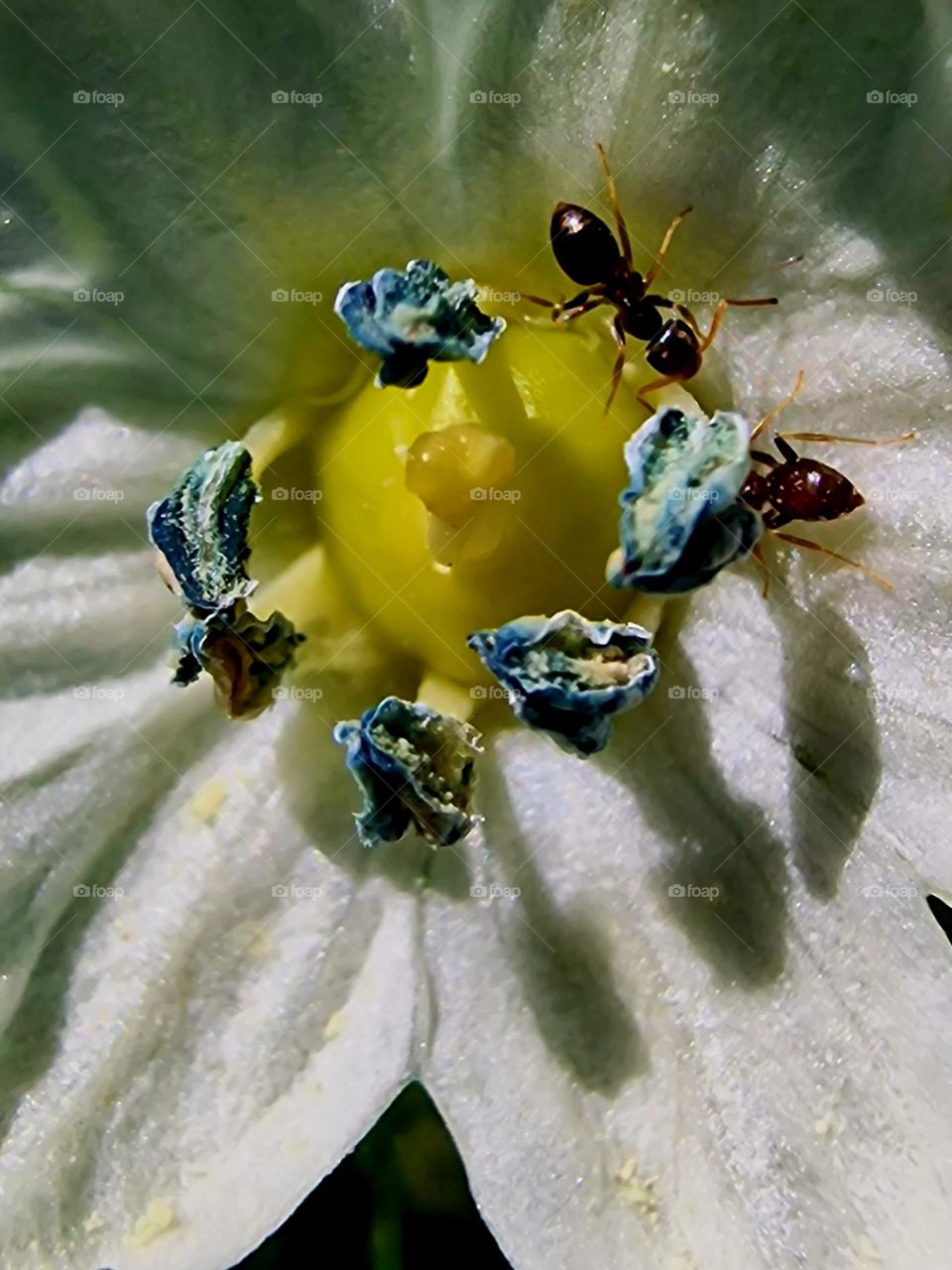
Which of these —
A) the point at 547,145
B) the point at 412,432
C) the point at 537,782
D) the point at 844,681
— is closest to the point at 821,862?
the point at 844,681

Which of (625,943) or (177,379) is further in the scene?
(177,379)

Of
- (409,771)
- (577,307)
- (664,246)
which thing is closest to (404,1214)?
(409,771)

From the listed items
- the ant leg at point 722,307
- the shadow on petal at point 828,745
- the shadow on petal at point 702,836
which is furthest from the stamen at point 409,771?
the ant leg at point 722,307

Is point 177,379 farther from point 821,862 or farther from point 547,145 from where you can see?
point 821,862

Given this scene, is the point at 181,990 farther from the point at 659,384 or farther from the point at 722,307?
the point at 722,307

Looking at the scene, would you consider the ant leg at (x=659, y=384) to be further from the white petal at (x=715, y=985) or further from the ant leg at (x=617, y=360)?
the white petal at (x=715, y=985)

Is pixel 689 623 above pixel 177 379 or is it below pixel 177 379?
below

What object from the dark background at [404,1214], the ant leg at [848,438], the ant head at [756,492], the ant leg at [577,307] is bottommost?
the dark background at [404,1214]
